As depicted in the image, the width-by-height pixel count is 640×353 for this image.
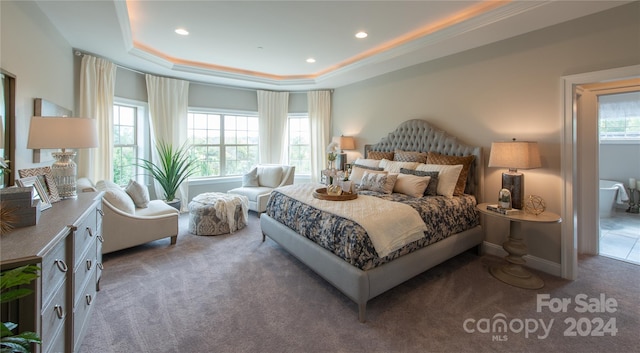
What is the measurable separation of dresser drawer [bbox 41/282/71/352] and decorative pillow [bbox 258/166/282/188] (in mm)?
3944

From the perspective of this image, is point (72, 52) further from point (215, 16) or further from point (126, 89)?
point (215, 16)

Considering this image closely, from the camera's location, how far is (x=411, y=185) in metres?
3.30

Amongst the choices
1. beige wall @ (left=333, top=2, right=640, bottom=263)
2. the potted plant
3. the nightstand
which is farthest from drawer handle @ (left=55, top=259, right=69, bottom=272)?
beige wall @ (left=333, top=2, right=640, bottom=263)

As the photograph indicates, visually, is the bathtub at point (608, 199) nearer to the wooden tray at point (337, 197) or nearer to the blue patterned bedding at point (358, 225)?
the blue patterned bedding at point (358, 225)

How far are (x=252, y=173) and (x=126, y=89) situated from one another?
2514mm

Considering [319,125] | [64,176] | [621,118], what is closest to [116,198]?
[64,176]

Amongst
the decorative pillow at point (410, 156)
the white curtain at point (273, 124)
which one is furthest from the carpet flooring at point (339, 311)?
the white curtain at point (273, 124)

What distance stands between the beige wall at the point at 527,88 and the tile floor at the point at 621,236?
3.85 ft

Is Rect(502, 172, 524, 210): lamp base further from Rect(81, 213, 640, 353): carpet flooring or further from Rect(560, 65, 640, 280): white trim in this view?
Rect(81, 213, 640, 353): carpet flooring

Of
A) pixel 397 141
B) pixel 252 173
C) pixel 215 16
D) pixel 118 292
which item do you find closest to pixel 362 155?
pixel 397 141

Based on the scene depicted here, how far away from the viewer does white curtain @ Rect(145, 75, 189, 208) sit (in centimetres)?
487

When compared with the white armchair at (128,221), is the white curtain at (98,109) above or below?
above

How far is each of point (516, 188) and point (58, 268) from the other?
3.71m

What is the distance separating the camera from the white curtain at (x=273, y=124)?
612 centimetres
